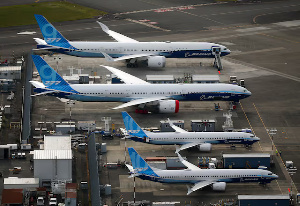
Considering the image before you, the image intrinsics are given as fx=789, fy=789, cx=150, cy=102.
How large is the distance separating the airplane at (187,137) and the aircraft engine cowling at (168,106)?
13.9 metres

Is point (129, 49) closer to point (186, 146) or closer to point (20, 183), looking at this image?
point (186, 146)

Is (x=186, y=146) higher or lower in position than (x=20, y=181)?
higher

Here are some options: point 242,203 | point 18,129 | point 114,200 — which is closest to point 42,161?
point 114,200

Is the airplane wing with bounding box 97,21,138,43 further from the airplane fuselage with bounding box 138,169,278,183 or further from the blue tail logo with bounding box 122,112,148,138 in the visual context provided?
the airplane fuselage with bounding box 138,169,278,183

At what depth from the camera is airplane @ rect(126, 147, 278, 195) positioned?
370 feet

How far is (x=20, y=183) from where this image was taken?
11406cm

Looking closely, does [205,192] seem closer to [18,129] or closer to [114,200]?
[114,200]

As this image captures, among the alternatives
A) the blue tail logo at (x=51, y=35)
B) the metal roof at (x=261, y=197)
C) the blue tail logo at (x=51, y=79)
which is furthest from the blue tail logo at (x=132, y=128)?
the blue tail logo at (x=51, y=35)

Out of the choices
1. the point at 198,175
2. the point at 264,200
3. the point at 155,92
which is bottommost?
the point at 264,200

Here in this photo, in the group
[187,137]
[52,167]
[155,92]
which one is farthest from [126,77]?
[52,167]

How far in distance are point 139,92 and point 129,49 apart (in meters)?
25.1

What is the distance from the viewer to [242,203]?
11038 centimetres

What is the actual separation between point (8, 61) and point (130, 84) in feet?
126

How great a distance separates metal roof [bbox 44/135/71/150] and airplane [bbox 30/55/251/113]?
15970mm
